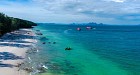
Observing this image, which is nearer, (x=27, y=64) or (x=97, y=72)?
(x=97, y=72)

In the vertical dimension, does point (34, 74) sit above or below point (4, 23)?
below

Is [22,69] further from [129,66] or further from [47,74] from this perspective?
[129,66]

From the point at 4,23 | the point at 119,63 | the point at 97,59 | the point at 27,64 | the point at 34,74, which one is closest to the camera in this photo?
the point at 34,74

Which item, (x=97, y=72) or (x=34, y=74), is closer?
(x=34, y=74)

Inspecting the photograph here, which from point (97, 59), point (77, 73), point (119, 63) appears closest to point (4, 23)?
point (97, 59)

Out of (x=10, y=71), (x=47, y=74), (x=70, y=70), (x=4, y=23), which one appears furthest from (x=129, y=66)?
(x=4, y=23)

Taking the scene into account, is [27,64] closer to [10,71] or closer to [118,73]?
[10,71]

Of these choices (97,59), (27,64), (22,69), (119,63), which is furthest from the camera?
(97,59)

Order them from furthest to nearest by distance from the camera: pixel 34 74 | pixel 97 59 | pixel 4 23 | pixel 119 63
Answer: pixel 4 23, pixel 97 59, pixel 119 63, pixel 34 74

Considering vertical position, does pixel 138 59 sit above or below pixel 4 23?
below
